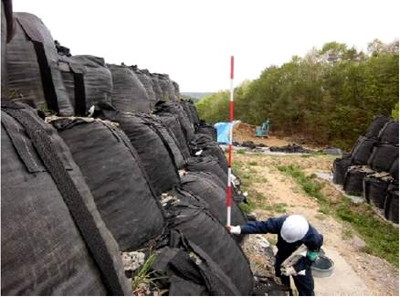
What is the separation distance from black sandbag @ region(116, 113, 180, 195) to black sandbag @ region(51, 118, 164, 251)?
22.1 inches

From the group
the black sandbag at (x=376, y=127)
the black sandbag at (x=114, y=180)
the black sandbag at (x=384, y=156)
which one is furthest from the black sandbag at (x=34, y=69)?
the black sandbag at (x=376, y=127)

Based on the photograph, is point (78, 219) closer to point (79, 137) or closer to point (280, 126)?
point (79, 137)

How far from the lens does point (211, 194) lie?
340cm

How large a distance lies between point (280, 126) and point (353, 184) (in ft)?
66.5

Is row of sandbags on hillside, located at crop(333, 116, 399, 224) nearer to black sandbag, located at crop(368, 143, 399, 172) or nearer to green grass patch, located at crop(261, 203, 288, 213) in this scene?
black sandbag, located at crop(368, 143, 399, 172)

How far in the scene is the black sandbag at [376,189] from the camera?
26.2 feet

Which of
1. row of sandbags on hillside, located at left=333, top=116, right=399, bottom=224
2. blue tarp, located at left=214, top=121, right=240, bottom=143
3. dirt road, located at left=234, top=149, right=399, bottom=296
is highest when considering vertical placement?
row of sandbags on hillside, located at left=333, top=116, right=399, bottom=224

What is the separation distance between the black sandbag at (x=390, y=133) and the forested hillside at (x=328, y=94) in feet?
29.2

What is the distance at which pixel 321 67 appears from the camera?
89.8 feet

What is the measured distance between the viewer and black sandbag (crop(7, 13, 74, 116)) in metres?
2.48

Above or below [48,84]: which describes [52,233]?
below

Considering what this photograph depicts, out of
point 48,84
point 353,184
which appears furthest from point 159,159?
point 353,184

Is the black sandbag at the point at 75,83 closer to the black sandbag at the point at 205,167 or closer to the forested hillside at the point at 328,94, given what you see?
the black sandbag at the point at 205,167

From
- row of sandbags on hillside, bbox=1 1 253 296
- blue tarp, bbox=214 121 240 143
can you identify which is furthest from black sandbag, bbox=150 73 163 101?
blue tarp, bbox=214 121 240 143
